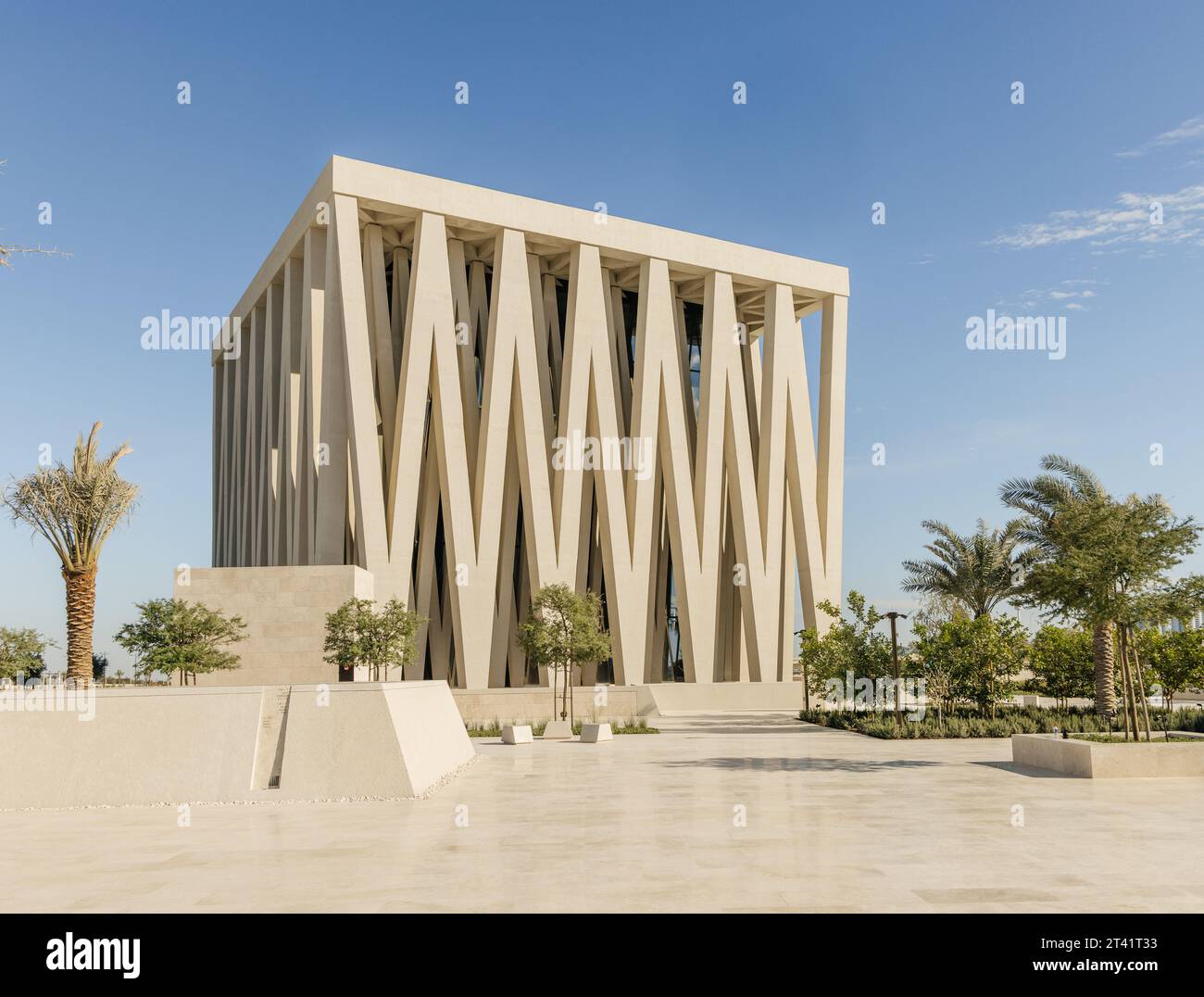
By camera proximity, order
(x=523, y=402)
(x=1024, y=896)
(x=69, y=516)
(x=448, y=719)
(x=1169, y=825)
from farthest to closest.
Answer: (x=523, y=402) → (x=69, y=516) → (x=448, y=719) → (x=1169, y=825) → (x=1024, y=896)

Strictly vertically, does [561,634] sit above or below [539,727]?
above

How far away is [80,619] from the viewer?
24.5 meters

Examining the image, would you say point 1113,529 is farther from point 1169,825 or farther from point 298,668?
point 298,668

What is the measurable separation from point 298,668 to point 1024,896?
72.6 ft

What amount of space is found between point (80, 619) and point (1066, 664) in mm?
28562

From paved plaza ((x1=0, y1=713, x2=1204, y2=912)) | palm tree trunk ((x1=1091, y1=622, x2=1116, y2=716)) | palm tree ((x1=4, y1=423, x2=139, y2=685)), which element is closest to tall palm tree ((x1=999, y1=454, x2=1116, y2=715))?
palm tree trunk ((x1=1091, y1=622, x2=1116, y2=716))

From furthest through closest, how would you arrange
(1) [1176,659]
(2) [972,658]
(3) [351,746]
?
(1) [1176,659], (2) [972,658], (3) [351,746]

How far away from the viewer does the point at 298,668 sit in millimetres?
26719

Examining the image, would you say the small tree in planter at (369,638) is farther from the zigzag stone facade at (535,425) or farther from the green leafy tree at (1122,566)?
the green leafy tree at (1122,566)

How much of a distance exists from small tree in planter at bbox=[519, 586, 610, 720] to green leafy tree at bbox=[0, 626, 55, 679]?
12517 millimetres

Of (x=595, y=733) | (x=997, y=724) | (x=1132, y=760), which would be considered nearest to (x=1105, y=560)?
(x=1132, y=760)

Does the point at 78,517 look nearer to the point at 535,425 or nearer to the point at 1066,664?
the point at 535,425

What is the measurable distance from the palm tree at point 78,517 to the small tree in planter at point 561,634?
1147 centimetres
